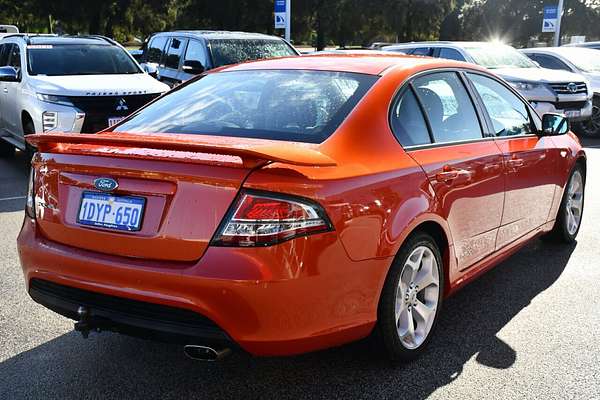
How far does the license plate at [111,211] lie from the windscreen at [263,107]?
64 centimetres

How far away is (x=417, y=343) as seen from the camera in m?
3.46

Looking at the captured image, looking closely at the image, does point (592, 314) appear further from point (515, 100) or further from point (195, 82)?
point (195, 82)

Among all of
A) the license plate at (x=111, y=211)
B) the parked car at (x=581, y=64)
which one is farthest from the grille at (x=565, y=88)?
the license plate at (x=111, y=211)

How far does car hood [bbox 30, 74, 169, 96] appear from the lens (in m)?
8.25

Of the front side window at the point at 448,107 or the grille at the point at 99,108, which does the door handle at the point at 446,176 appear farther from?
the grille at the point at 99,108

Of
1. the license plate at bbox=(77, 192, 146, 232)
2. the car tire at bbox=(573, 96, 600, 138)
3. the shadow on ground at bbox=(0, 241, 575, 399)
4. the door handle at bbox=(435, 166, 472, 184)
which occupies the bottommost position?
the shadow on ground at bbox=(0, 241, 575, 399)

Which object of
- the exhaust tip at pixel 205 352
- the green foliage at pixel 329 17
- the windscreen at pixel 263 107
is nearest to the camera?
the exhaust tip at pixel 205 352

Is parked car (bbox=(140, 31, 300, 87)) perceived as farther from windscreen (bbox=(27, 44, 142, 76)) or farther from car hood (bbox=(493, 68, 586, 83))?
car hood (bbox=(493, 68, 586, 83))

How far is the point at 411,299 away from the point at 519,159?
5.02 ft

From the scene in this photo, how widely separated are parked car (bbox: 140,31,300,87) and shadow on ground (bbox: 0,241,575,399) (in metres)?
7.10

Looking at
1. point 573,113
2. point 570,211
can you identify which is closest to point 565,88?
point 573,113

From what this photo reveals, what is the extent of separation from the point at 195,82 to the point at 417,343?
209 cm

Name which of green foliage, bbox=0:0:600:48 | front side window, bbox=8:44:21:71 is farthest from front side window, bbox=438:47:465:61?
green foliage, bbox=0:0:600:48

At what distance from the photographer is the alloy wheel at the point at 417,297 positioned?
332cm
